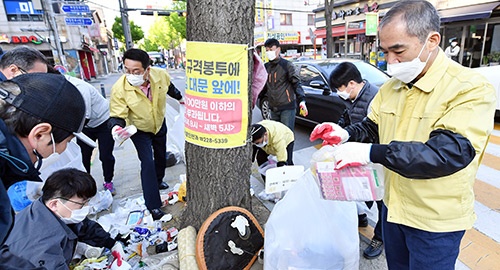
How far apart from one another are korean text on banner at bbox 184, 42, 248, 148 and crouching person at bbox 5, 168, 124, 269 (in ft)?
2.73

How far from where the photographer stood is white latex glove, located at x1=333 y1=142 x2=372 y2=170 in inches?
43.1

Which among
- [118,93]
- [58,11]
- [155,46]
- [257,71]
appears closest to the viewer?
Result: [257,71]

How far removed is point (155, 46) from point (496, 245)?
6103 cm

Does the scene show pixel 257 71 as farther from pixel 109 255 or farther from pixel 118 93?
pixel 109 255

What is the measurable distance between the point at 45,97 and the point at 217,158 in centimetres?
112

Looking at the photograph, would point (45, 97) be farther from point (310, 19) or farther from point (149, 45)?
point (149, 45)

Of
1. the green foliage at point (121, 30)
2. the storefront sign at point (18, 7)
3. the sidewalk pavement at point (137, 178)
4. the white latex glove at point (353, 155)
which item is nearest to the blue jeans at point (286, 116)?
the sidewalk pavement at point (137, 178)

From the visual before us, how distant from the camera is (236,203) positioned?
2.08 meters

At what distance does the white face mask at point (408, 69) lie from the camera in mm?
1094

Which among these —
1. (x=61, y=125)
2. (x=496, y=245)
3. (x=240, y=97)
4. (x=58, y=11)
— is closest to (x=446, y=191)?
(x=240, y=97)

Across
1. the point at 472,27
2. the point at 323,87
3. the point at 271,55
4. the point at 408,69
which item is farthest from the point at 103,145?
the point at 472,27

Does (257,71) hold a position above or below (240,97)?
above

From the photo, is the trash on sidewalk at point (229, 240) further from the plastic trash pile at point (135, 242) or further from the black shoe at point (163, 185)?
the black shoe at point (163, 185)

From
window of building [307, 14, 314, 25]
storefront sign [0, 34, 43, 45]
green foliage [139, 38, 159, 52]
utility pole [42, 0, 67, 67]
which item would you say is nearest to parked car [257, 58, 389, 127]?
utility pole [42, 0, 67, 67]
